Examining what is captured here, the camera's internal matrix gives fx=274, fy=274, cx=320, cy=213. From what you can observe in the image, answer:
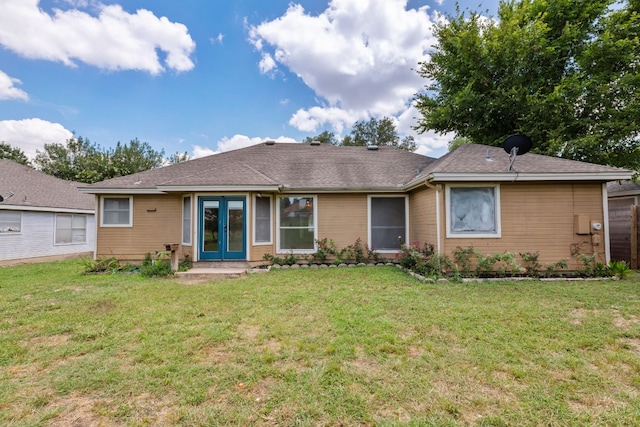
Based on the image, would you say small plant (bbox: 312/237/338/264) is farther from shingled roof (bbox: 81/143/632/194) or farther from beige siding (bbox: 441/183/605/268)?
beige siding (bbox: 441/183/605/268)

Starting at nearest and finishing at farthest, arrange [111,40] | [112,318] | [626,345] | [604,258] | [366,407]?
[366,407] < [626,345] < [112,318] < [604,258] < [111,40]

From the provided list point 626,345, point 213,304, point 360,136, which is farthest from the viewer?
point 360,136

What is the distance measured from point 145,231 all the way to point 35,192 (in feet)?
23.5

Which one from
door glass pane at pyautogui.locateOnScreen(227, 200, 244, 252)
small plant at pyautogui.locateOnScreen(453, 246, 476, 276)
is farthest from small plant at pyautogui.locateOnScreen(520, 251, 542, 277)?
door glass pane at pyautogui.locateOnScreen(227, 200, 244, 252)

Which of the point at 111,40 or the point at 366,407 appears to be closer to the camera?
the point at 366,407

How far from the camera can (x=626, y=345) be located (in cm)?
307

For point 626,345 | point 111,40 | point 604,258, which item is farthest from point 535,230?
point 111,40

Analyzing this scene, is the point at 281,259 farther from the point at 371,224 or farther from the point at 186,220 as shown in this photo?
the point at 186,220

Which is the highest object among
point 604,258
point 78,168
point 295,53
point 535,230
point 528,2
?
point 528,2

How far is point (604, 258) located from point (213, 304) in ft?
29.6

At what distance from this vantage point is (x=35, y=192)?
11.5 metres

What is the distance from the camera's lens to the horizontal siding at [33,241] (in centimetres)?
1006

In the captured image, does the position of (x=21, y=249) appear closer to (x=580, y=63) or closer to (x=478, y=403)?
(x=478, y=403)

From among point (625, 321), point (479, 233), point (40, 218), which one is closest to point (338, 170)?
point (479, 233)
